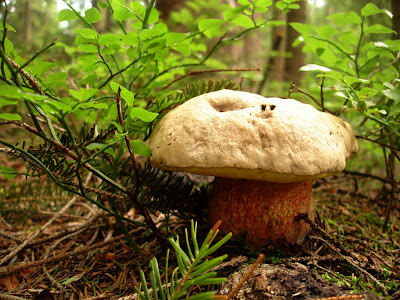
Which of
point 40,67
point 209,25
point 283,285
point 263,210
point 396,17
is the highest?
point 396,17

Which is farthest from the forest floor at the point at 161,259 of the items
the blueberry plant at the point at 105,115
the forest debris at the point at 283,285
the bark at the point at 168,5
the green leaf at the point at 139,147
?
the bark at the point at 168,5

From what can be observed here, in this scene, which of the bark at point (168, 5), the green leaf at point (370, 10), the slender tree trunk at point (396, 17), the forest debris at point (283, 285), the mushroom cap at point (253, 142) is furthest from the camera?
the bark at point (168, 5)

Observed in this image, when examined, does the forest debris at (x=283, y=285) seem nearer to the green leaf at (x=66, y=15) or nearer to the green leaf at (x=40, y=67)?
the green leaf at (x=40, y=67)

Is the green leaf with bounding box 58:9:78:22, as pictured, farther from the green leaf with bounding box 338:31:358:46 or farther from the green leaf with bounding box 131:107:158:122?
the green leaf with bounding box 338:31:358:46

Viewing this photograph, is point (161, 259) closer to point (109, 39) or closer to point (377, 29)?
point (109, 39)

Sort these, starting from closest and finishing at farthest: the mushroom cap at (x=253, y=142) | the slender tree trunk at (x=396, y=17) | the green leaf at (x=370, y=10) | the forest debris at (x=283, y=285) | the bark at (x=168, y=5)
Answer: the forest debris at (x=283, y=285) → the mushroom cap at (x=253, y=142) → the green leaf at (x=370, y=10) → the slender tree trunk at (x=396, y=17) → the bark at (x=168, y=5)

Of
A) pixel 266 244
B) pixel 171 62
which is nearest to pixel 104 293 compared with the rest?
pixel 266 244

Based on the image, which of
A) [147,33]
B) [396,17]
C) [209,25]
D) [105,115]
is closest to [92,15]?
[147,33]
